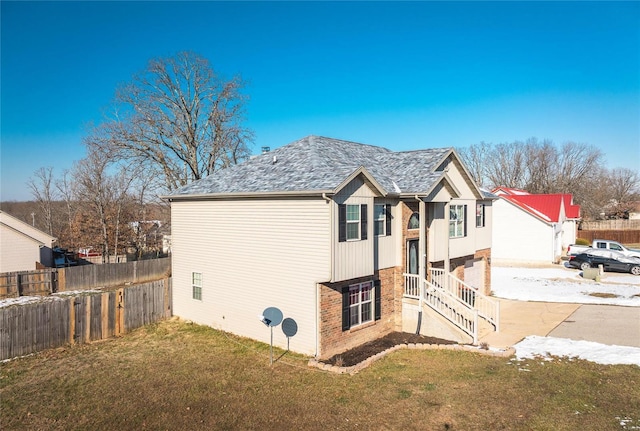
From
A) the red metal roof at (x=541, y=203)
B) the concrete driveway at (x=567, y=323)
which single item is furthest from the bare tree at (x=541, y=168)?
the concrete driveway at (x=567, y=323)

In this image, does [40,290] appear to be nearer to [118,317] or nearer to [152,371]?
[118,317]

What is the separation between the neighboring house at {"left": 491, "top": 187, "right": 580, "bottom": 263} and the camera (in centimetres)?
3372

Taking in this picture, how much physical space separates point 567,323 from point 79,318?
60.2 ft

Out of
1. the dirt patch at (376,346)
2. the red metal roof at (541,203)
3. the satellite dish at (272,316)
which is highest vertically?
the red metal roof at (541,203)

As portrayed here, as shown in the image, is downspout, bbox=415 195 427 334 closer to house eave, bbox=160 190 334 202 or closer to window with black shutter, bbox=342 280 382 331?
window with black shutter, bbox=342 280 382 331

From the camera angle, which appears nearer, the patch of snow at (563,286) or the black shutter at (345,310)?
the black shutter at (345,310)

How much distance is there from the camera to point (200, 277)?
17.5 m

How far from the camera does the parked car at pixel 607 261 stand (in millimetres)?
28359

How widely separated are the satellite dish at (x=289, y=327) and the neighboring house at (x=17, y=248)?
22.3m

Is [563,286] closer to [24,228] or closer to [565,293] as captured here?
[565,293]

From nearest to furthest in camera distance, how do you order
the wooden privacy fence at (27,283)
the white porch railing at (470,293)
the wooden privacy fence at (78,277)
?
the white porch railing at (470,293) → the wooden privacy fence at (27,283) → the wooden privacy fence at (78,277)

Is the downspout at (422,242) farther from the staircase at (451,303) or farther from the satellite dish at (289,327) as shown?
the satellite dish at (289,327)

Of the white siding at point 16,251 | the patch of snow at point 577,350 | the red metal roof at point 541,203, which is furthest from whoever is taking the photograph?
the red metal roof at point 541,203

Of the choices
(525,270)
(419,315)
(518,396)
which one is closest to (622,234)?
(525,270)
